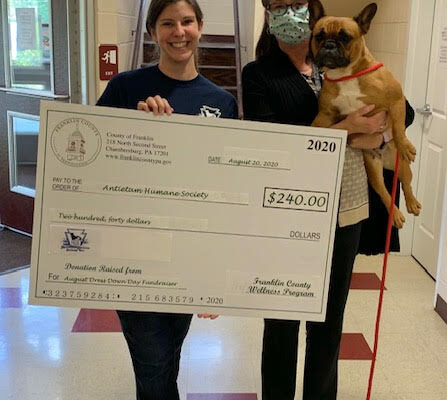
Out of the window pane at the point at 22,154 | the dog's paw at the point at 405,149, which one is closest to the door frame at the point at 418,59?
the dog's paw at the point at 405,149

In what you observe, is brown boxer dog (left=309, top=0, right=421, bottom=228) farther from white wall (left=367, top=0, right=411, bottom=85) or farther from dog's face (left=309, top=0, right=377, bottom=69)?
white wall (left=367, top=0, right=411, bottom=85)

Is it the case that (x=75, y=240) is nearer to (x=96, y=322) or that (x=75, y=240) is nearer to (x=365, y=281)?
(x=96, y=322)

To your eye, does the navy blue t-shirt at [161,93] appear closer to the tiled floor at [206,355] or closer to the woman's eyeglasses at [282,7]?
the woman's eyeglasses at [282,7]

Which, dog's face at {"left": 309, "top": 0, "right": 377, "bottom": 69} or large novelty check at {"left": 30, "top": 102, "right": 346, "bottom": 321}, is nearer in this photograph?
large novelty check at {"left": 30, "top": 102, "right": 346, "bottom": 321}

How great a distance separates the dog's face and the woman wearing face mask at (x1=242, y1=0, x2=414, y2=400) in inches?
2.1

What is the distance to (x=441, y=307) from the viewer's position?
9.73 feet

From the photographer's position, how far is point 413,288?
3354mm

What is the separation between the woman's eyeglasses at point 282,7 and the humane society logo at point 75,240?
2.58ft

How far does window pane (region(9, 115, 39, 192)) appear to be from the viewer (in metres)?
4.05

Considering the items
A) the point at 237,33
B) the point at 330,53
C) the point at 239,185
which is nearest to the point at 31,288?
the point at 239,185

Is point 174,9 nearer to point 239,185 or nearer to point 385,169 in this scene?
point 239,185

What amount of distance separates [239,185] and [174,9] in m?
0.49

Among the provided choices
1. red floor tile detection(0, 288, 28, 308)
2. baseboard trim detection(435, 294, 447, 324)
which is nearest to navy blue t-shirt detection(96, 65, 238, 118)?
red floor tile detection(0, 288, 28, 308)

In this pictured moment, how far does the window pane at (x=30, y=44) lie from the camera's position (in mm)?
3682
